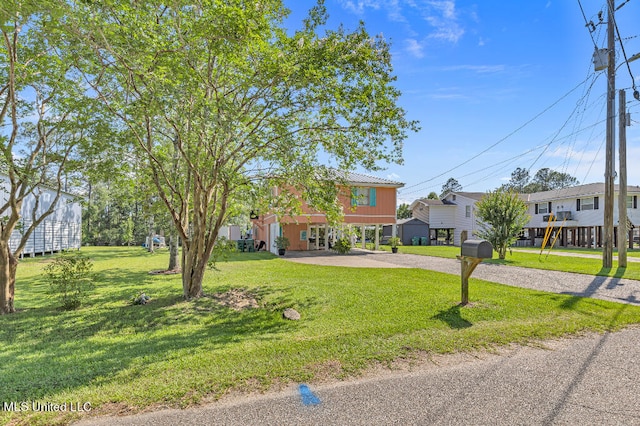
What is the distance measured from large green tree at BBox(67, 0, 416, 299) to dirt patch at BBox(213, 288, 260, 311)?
0.64m

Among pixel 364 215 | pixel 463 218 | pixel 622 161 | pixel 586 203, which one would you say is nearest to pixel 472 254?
pixel 622 161

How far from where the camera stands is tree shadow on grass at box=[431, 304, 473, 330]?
17.4 feet

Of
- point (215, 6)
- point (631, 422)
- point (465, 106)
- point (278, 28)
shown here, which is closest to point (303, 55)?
point (278, 28)

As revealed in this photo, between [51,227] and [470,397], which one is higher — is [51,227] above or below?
above

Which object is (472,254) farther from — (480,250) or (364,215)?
(364,215)

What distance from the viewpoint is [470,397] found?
3031 millimetres

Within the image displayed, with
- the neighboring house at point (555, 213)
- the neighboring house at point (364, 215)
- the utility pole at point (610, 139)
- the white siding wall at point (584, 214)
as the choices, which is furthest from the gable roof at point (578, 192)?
the utility pole at point (610, 139)

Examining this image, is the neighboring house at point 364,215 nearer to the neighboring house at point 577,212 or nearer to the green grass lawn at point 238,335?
the green grass lawn at point 238,335

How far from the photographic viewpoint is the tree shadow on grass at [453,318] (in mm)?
5293

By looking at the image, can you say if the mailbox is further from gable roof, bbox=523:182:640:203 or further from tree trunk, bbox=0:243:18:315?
gable roof, bbox=523:182:640:203

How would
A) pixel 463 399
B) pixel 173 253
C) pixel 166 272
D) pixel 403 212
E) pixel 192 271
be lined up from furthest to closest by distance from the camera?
pixel 403 212 → pixel 173 253 → pixel 166 272 → pixel 192 271 → pixel 463 399

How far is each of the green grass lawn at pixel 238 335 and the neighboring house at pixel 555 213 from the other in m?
21.7

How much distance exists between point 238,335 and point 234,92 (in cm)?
426

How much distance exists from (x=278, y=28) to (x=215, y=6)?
45.3 inches
